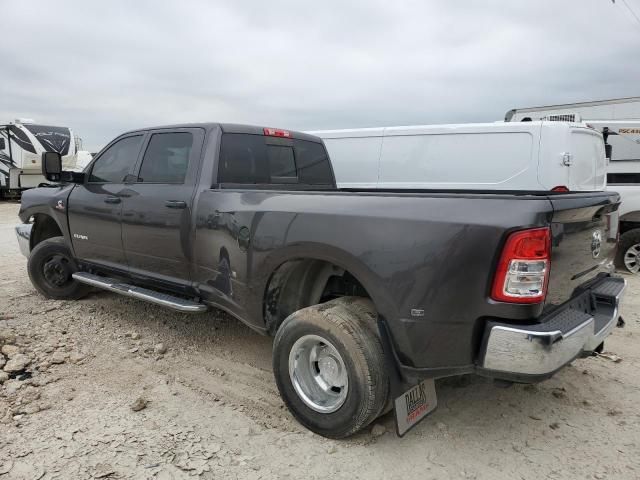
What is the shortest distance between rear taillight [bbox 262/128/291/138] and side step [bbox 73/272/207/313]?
156cm

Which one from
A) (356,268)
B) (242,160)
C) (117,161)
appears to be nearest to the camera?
(356,268)

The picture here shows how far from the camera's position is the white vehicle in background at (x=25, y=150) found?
60.0ft

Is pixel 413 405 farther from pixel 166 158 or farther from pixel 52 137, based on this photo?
pixel 52 137

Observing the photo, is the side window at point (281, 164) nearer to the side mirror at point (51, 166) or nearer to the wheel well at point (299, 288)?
the wheel well at point (299, 288)

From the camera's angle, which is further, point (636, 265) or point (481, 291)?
point (636, 265)

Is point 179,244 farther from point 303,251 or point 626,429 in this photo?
point 626,429

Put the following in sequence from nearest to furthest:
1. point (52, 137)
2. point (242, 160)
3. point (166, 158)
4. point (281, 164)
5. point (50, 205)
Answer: point (242, 160)
point (166, 158)
point (281, 164)
point (50, 205)
point (52, 137)

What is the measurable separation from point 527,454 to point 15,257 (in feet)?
27.4

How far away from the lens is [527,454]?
271cm

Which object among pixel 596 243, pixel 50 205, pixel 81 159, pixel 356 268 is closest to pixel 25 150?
pixel 81 159

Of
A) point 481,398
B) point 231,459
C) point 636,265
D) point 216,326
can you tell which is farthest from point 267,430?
point 636,265

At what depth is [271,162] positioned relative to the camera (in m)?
4.23

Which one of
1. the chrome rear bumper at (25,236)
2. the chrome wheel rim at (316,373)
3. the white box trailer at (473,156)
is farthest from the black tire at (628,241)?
the chrome rear bumper at (25,236)

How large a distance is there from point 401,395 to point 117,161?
3.46 metres
